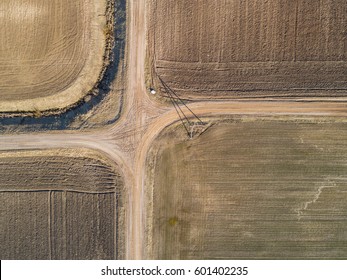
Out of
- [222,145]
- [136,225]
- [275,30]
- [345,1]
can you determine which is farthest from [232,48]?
[136,225]

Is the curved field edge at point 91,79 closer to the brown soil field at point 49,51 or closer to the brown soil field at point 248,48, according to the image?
the brown soil field at point 49,51

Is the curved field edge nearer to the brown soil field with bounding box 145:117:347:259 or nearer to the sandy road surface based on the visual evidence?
the sandy road surface

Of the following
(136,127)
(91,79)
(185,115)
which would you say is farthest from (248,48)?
(91,79)

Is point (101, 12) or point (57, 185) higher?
point (101, 12)

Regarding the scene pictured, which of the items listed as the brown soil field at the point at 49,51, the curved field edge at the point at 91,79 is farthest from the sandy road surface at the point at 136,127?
the brown soil field at the point at 49,51

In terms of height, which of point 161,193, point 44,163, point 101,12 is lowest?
point 161,193

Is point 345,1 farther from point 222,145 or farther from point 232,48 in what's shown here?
point 222,145
